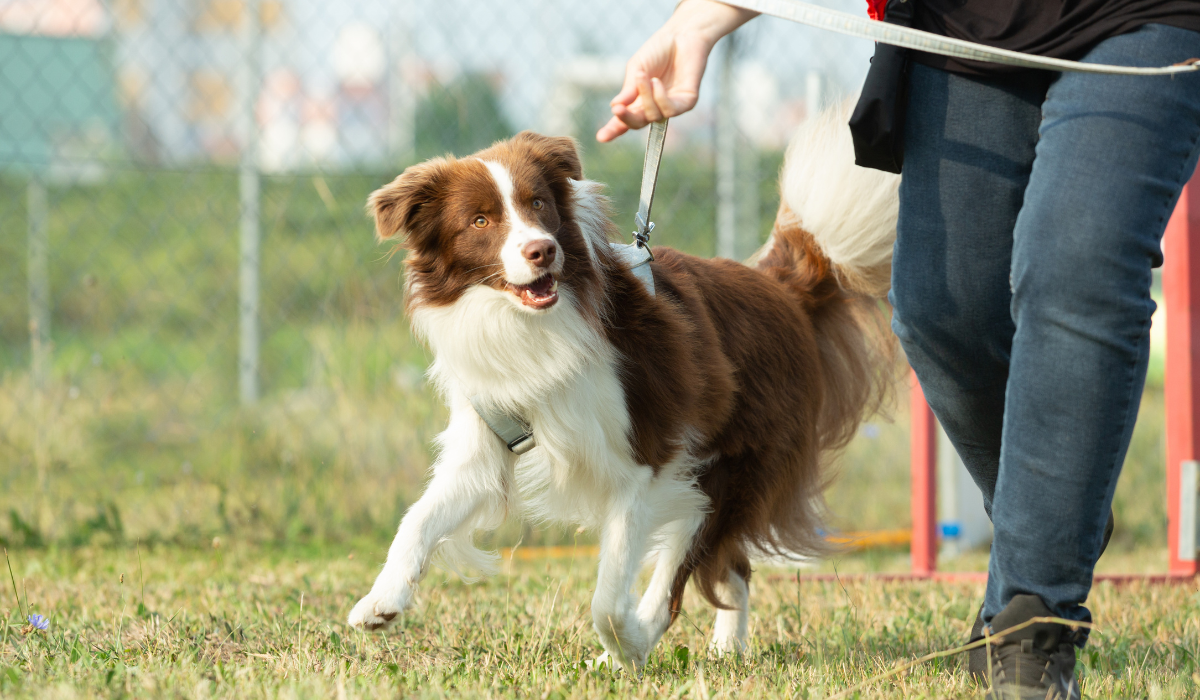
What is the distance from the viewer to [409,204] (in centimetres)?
267

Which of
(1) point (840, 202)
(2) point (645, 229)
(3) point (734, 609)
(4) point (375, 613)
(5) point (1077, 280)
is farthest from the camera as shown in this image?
(1) point (840, 202)

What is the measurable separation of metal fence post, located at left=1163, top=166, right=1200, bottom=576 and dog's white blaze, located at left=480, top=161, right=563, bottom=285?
2.41m

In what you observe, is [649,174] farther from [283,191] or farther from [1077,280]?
[283,191]

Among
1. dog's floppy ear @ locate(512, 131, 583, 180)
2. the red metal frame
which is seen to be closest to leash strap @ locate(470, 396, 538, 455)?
dog's floppy ear @ locate(512, 131, 583, 180)

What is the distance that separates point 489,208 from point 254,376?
3256mm

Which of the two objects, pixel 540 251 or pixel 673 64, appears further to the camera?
pixel 540 251

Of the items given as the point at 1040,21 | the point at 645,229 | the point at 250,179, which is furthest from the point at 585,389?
the point at 250,179

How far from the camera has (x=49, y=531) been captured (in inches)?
173

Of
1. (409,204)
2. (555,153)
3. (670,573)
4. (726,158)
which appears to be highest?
(726,158)

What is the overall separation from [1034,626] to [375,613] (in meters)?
1.31

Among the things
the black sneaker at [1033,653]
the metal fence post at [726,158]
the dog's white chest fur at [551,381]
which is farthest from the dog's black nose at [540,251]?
the metal fence post at [726,158]

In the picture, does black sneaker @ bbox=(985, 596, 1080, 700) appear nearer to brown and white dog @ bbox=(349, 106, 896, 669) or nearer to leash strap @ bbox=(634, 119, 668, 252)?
brown and white dog @ bbox=(349, 106, 896, 669)

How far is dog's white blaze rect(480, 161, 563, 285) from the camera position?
2529mm

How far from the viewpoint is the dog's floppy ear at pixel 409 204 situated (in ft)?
8.70
